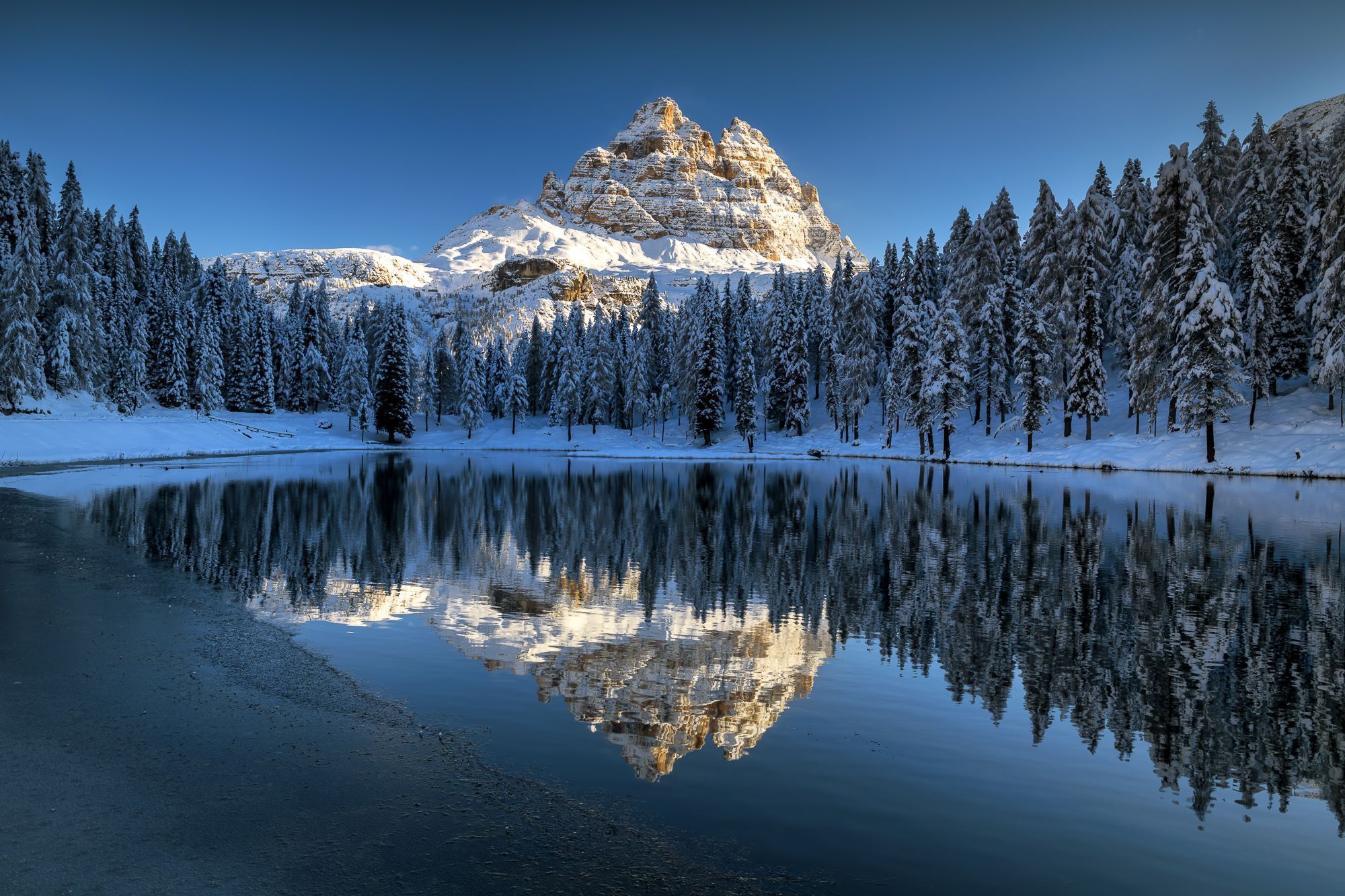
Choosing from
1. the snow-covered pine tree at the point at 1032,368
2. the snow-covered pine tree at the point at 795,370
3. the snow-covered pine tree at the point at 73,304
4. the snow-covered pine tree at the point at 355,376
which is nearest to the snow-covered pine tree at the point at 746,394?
the snow-covered pine tree at the point at 795,370

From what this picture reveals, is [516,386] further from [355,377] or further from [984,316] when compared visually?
[984,316]

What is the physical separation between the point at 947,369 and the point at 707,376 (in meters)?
28.8

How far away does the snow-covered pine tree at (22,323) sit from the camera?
5703 cm

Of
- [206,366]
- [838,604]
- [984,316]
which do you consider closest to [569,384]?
[206,366]

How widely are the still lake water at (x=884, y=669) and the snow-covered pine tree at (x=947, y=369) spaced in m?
35.0

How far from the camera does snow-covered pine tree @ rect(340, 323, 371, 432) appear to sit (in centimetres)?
9675

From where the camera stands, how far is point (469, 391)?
345ft

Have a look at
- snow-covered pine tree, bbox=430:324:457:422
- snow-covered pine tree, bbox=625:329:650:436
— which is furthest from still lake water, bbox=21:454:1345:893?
snow-covered pine tree, bbox=430:324:457:422

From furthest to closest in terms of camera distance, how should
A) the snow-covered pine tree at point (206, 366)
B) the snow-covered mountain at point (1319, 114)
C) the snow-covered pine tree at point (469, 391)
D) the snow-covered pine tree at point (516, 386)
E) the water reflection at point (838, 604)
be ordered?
the snow-covered mountain at point (1319, 114)
the snow-covered pine tree at point (516, 386)
the snow-covered pine tree at point (469, 391)
the snow-covered pine tree at point (206, 366)
the water reflection at point (838, 604)

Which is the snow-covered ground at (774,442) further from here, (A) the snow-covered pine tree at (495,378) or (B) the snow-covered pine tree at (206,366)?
(A) the snow-covered pine tree at (495,378)

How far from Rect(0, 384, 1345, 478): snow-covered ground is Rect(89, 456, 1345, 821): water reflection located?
2080 centimetres

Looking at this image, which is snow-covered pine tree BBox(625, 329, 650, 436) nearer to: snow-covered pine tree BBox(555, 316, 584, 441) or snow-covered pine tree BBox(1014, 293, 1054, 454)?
snow-covered pine tree BBox(555, 316, 584, 441)

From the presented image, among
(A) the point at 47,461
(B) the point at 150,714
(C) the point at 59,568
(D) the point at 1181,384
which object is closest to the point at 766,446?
(D) the point at 1181,384

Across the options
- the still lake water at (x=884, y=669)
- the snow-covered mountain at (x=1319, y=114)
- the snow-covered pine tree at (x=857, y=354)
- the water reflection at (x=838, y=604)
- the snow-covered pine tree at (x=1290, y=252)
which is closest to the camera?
the still lake water at (x=884, y=669)
